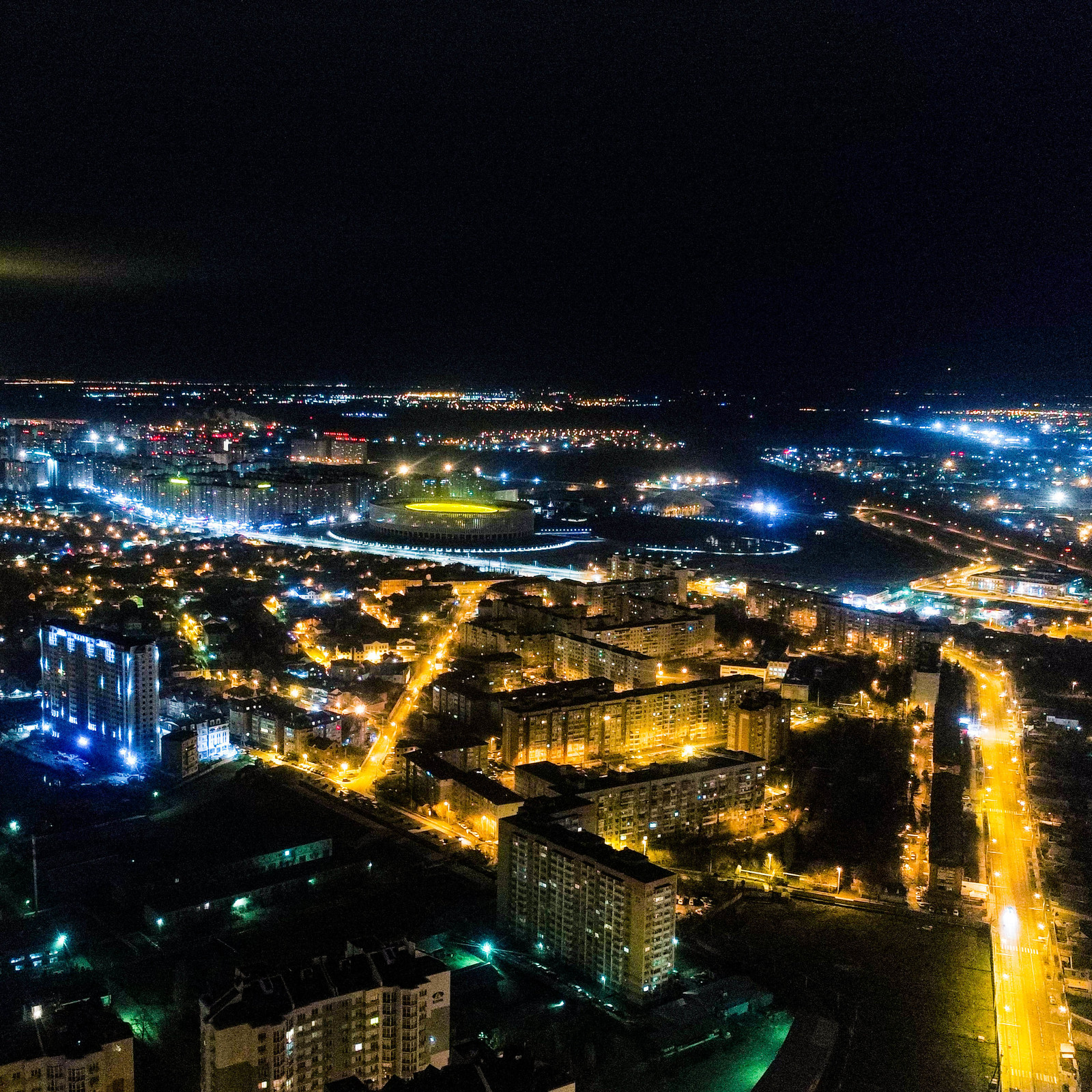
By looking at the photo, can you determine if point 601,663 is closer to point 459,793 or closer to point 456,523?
point 459,793

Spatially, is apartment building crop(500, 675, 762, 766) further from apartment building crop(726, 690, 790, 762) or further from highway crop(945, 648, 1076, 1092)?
highway crop(945, 648, 1076, 1092)

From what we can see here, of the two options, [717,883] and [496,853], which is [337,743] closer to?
[496,853]

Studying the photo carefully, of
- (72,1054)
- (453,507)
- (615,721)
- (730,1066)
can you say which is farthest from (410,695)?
(453,507)

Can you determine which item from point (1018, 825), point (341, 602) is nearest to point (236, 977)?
point (1018, 825)

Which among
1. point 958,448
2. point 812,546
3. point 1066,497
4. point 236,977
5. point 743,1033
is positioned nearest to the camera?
point 236,977

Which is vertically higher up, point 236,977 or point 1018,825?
point 236,977

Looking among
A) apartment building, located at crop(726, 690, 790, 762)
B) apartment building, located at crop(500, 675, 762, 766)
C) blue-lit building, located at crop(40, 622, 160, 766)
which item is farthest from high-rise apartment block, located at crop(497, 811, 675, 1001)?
blue-lit building, located at crop(40, 622, 160, 766)
